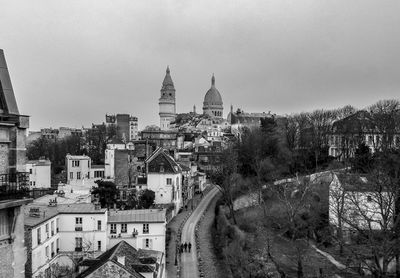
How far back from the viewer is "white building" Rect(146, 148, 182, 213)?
43625mm

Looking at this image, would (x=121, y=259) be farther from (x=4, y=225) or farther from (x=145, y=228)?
(x=4, y=225)

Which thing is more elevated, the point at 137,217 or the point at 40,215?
the point at 40,215

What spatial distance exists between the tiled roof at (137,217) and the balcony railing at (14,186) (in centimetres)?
2198

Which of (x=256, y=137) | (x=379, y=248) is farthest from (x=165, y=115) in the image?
(x=379, y=248)

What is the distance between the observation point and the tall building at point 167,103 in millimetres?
137500

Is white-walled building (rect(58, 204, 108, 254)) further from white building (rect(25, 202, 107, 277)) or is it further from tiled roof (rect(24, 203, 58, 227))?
tiled roof (rect(24, 203, 58, 227))

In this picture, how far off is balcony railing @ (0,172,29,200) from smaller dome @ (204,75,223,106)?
451 ft

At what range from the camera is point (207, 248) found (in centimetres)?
3359

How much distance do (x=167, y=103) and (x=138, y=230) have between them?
110m

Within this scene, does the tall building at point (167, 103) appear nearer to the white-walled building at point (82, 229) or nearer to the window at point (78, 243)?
the white-walled building at point (82, 229)

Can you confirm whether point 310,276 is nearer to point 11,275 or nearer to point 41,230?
point 41,230

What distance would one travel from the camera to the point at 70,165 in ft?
163

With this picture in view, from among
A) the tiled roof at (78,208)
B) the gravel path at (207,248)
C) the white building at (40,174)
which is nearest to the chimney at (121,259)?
the tiled roof at (78,208)

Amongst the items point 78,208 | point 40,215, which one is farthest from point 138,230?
point 40,215
